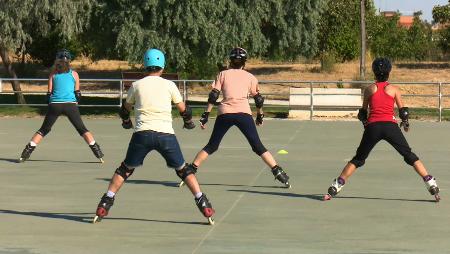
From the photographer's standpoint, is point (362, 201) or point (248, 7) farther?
point (248, 7)

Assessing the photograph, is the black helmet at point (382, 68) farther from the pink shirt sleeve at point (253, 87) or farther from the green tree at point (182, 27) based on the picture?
the green tree at point (182, 27)

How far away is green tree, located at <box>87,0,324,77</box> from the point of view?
3002 centimetres

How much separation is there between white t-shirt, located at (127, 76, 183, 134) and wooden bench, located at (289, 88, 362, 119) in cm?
1810

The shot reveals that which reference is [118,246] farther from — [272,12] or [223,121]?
[272,12]

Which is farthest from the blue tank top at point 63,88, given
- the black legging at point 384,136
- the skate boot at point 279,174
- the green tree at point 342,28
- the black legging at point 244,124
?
the green tree at point 342,28

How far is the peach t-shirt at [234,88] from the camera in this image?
12.5 meters

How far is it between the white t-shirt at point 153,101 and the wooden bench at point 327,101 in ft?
59.4

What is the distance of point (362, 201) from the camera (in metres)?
11.9

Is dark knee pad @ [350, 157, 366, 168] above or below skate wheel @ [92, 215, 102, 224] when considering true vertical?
above

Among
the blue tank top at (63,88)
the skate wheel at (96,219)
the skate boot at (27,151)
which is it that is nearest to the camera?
the skate wheel at (96,219)

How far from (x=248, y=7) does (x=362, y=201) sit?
65.8ft

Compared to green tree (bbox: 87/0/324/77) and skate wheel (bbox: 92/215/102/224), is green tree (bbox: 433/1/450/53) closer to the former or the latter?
green tree (bbox: 87/0/324/77)

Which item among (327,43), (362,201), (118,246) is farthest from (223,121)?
(327,43)

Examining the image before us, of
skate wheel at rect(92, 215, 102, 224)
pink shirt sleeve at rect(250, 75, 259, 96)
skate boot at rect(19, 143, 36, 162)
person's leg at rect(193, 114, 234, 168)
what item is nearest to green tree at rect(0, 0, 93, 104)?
skate boot at rect(19, 143, 36, 162)
